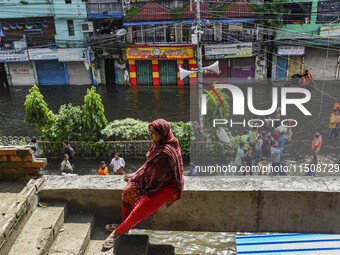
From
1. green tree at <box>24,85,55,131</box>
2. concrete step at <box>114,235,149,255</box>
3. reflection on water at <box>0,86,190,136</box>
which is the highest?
concrete step at <box>114,235,149,255</box>

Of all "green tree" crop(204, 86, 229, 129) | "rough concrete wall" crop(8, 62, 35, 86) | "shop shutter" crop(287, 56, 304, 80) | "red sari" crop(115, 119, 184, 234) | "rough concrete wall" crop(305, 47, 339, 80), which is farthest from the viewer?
"rough concrete wall" crop(8, 62, 35, 86)

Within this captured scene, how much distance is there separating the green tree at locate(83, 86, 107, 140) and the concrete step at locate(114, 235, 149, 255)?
841 centimetres

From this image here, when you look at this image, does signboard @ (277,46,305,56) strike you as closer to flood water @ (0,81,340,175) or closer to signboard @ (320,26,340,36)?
signboard @ (320,26,340,36)

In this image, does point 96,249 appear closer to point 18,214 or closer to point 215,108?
point 18,214

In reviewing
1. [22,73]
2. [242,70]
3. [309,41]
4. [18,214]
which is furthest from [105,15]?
[18,214]

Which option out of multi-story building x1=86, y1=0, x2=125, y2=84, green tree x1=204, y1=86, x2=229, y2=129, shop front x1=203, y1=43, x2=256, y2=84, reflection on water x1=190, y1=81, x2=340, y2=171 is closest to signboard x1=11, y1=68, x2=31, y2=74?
multi-story building x1=86, y1=0, x2=125, y2=84

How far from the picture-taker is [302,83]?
20.6 metres

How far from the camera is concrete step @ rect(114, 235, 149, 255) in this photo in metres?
3.24

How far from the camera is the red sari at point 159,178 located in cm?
309

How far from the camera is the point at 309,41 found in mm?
21281

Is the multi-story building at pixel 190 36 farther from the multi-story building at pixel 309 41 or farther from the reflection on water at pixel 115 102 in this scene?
the reflection on water at pixel 115 102

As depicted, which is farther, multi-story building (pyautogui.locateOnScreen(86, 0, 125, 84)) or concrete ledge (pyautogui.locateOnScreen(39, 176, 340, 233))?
multi-story building (pyautogui.locateOnScreen(86, 0, 125, 84))

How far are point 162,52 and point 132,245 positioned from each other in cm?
1981

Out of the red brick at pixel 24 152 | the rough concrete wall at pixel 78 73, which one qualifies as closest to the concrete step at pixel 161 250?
the red brick at pixel 24 152
